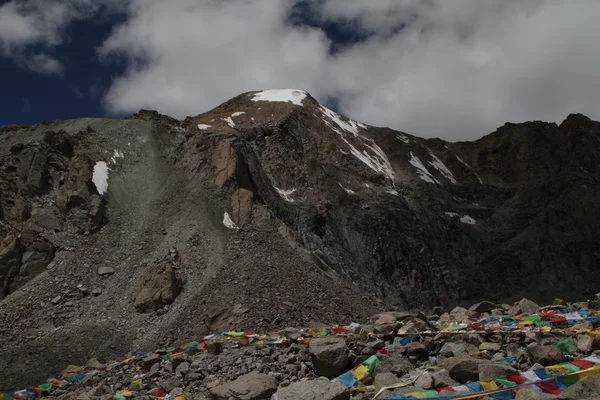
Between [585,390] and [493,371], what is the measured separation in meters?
2.14

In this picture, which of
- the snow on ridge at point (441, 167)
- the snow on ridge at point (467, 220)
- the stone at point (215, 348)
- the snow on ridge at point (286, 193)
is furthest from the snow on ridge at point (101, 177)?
the snow on ridge at point (441, 167)

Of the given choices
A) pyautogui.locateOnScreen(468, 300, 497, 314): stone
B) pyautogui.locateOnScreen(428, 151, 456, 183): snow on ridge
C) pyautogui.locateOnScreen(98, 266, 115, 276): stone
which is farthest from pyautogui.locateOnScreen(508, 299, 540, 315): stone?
pyautogui.locateOnScreen(428, 151, 456, 183): snow on ridge

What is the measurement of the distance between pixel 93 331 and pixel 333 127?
37717mm

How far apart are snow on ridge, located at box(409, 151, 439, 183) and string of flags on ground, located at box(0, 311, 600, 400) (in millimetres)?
39831

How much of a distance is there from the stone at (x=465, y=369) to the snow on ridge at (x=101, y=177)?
24.3 m

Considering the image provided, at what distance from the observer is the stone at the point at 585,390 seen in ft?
24.4

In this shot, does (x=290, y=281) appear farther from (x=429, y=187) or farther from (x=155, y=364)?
(x=429, y=187)

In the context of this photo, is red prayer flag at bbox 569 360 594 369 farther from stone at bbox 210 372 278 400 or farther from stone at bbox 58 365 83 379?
stone at bbox 58 365 83 379

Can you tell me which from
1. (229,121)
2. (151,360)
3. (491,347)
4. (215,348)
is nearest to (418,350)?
(491,347)

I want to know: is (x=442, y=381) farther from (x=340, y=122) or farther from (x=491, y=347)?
(x=340, y=122)

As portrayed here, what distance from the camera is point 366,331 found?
1372cm

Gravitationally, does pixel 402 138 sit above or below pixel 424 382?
above

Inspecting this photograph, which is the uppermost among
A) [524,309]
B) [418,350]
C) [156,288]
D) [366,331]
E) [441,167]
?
[441,167]

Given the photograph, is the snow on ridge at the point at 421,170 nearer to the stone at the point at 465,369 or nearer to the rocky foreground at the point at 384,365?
the rocky foreground at the point at 384,365
